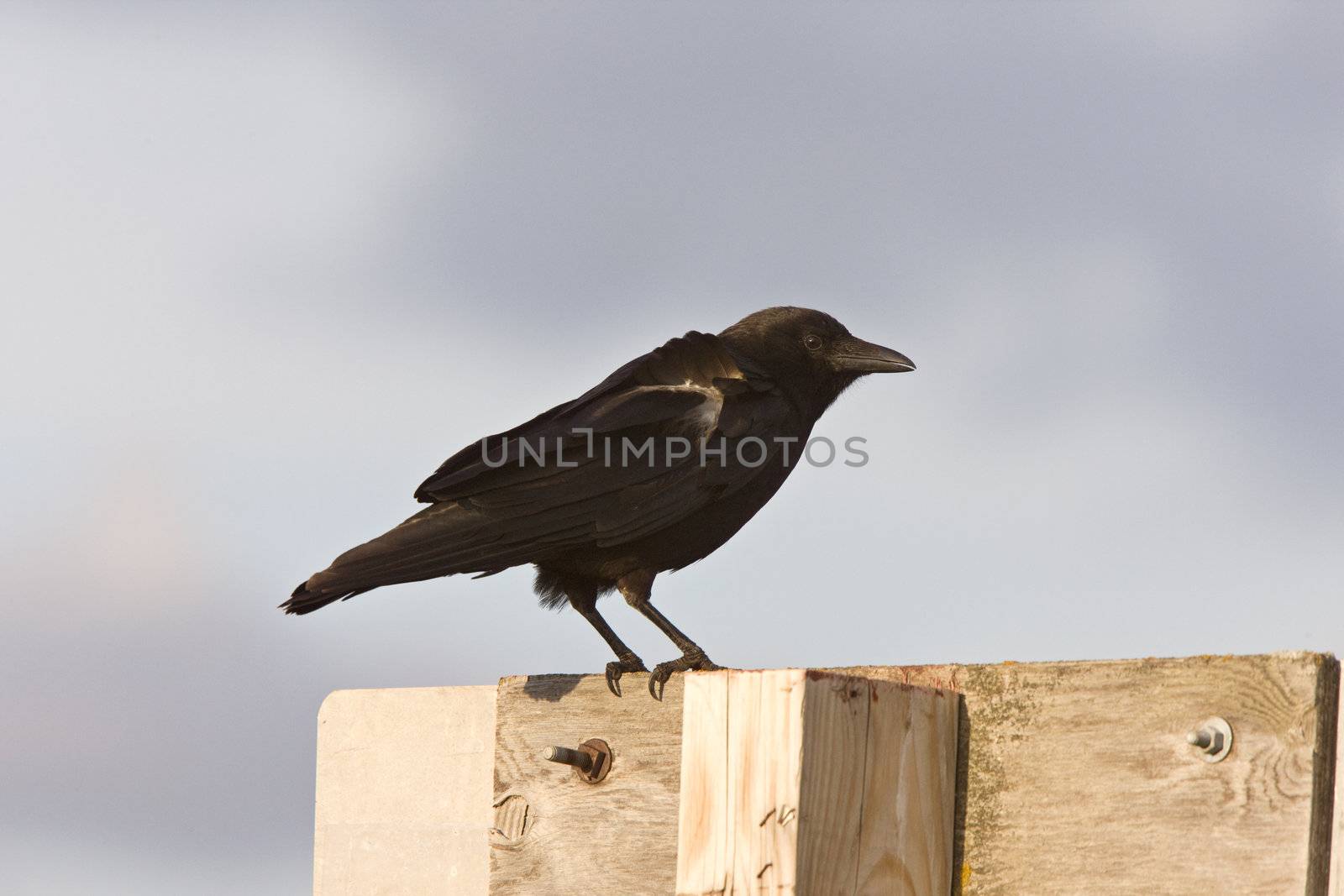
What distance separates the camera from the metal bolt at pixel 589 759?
325cm

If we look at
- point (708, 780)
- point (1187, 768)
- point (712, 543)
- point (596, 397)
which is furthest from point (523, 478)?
point (1187, 768)

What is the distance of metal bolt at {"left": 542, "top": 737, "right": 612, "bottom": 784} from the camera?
3.25m

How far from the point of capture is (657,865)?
122 inches

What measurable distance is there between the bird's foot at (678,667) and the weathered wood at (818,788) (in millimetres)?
652

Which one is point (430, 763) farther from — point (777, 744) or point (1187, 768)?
point (1187, 768)

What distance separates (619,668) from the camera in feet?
13.5

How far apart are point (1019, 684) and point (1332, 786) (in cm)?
55

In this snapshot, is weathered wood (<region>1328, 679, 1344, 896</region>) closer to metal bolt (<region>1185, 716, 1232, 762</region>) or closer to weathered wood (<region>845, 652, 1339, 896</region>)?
weathered wood (<region>845, 652, 1339, 896</region>)

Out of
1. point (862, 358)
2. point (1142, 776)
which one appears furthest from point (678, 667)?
point (862, 358)

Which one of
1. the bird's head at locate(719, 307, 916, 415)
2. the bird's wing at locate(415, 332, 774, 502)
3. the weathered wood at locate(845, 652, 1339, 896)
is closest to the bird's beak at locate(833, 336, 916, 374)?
the bird's head at locate(719, 307, 916, 415)

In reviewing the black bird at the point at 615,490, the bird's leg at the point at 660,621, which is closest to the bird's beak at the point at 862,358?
the black bird at the point at 615,490

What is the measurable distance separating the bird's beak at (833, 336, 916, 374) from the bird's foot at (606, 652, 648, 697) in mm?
1602

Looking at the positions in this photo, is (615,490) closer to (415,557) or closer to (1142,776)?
(415,557)

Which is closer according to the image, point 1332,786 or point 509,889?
point 1332,786
